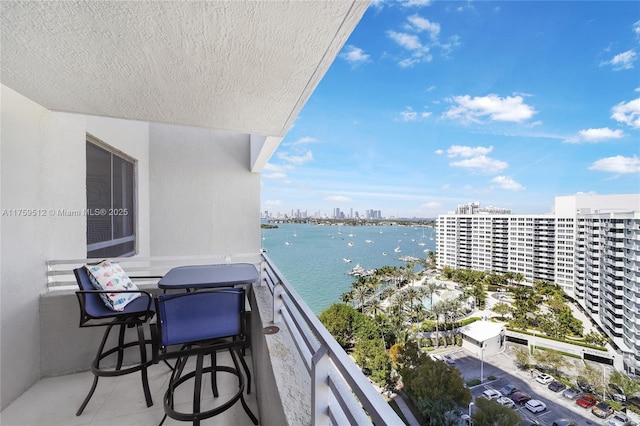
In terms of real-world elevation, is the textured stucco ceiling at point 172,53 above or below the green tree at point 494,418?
above

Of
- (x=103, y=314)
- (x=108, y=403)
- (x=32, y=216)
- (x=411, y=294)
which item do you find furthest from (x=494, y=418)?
(x=411, y=294)

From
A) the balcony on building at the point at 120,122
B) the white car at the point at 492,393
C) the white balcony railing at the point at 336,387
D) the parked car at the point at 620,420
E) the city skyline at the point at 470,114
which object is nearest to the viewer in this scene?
the white balcony railing at the point at 336,387

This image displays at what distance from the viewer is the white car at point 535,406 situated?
748 cm

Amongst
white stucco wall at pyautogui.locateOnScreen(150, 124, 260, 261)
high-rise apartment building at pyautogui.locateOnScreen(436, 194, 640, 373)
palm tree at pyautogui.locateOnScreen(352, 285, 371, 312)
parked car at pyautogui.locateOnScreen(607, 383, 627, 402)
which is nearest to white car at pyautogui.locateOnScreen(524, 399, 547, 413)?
parked car at pyautogui.locateOnScreen(607, 383, 627, 402)

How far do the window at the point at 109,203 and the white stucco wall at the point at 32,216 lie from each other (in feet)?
0.76

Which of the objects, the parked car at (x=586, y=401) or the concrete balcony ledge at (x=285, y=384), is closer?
the concrete balcony ledge at (x=285, y=384)

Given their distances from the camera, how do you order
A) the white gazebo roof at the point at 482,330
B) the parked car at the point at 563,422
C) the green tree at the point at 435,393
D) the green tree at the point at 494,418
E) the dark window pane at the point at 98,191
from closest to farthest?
the dark window pane at the point at 98,191 → the green tree at the point at 494,418 → the green tree at the point at 435,393 → the parked car at the point at 563,422 → the white gazebo roof at the point at 482,330

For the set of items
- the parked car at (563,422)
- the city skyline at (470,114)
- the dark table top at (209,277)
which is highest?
the city skyline at (470,114)

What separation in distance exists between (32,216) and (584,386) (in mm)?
15391

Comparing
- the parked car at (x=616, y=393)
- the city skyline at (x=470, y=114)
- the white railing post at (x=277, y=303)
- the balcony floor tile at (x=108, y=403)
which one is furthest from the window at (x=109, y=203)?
the parked car at (x=616, y=393)

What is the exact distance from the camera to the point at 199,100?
206 cm

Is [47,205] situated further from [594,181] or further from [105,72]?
[594,181]

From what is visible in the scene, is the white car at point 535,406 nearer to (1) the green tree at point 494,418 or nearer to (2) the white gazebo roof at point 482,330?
(2) the white gazebo roof at point 482,330

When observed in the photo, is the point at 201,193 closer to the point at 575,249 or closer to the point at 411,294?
the point at 411,294
